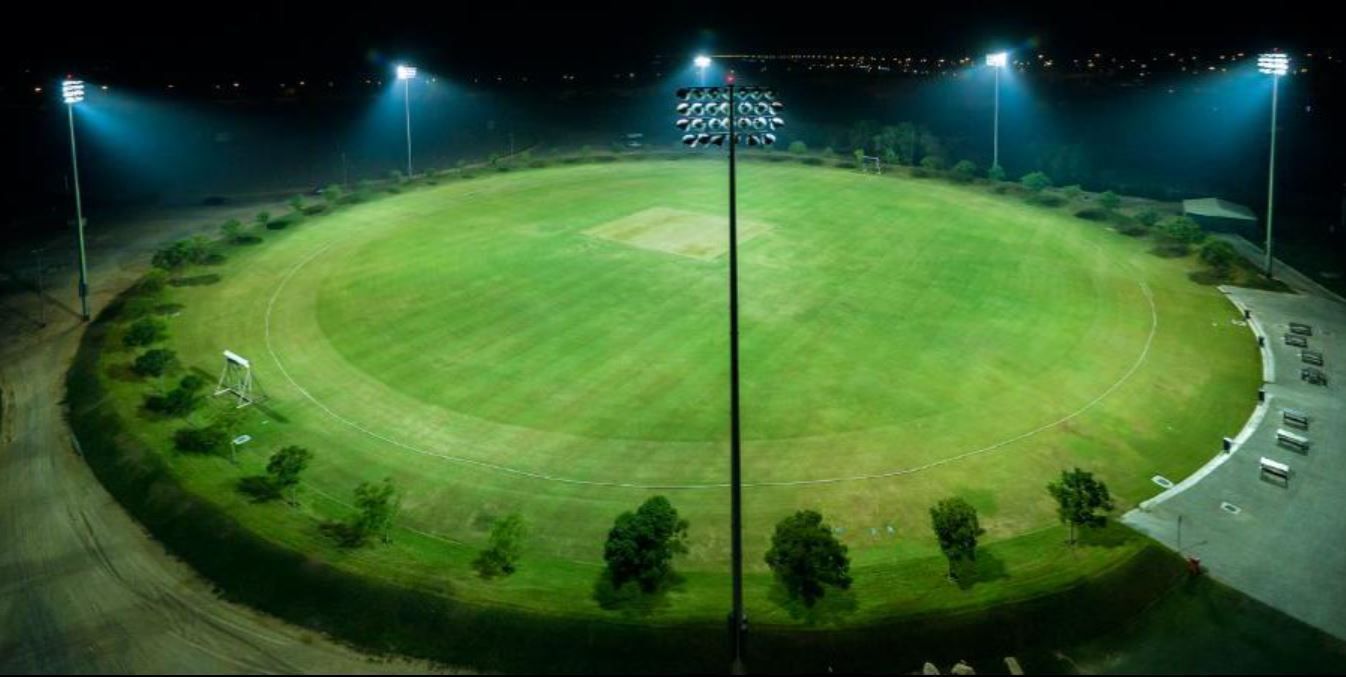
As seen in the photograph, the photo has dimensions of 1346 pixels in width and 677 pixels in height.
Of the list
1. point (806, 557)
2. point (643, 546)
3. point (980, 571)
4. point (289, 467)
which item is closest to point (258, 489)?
point (289, 467)

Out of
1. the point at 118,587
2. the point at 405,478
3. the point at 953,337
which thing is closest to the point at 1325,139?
the point at 953,337

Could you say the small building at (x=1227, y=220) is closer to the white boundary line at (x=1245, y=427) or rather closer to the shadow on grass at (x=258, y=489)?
the white boundary line at (x=1245, y=427)

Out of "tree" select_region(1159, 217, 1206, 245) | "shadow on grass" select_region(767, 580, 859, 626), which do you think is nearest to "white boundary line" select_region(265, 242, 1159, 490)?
"shadow on grass" select_region(767, 580, 859, 626)

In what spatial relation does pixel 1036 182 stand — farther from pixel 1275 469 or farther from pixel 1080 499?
pixel 1080 499

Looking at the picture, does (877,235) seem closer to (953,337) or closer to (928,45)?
(953,337)

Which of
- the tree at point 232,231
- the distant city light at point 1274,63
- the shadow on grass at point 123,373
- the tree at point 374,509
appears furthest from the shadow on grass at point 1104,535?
the tree at point 232,231

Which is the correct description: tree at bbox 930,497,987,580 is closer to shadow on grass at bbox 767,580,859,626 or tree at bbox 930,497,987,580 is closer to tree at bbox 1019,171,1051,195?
shadow on grass at bbox 767,580,859,626
